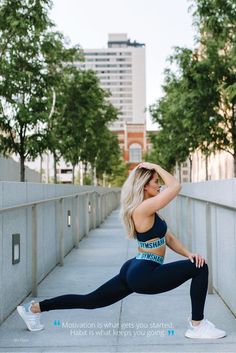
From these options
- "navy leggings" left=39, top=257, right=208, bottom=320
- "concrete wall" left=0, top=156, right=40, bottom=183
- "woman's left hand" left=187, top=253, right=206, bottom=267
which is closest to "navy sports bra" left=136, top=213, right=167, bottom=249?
"navy leggings" left=39, top=257, right=208, bottom=320

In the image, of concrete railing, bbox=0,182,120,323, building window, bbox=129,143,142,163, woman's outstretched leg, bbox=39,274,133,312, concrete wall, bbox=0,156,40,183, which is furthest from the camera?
building window, bbox=129,143,142,163

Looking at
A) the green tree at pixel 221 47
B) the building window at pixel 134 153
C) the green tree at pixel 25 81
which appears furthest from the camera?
the building window at pixel 134 153

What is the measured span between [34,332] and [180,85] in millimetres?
19755

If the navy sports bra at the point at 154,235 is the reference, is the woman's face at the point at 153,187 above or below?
above

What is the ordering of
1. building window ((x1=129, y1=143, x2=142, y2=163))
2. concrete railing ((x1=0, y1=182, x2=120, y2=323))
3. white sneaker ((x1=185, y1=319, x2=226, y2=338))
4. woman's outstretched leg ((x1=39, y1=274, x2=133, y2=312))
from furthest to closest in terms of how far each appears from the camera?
building window ((x1=129, y1=143, x2=142, y2=163)), concrete railing ((x1=0, y1=182, x2=120, y2=323)), white sneaker ((x1=185, y1=319, x2=226, y2=338)), woman's outstretched leg ((x1=39, y1=274, x2=133, y2=312))

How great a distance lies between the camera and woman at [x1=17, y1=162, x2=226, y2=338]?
15.9 feet

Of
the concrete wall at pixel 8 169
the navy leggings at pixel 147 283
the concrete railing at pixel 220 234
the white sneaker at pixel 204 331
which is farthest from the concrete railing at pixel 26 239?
the concrete wall at pixel 8 169

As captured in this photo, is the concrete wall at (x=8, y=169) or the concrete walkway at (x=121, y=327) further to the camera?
the concrete wall at (x=8, y=169)

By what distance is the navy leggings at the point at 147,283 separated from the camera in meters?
4.92

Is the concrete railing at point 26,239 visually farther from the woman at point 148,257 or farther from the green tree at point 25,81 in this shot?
the green tree at point 25,81

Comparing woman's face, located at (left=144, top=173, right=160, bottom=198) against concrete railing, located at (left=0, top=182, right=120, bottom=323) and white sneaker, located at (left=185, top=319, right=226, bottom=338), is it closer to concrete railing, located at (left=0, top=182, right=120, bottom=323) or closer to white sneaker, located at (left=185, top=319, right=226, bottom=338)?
white sneaker, located at (left=185, top=319, right=226, bottom=338)

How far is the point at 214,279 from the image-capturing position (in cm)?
794

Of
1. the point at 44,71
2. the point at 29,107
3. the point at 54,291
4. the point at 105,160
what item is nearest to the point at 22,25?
the point at 29,107

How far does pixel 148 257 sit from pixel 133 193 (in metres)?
0.53
